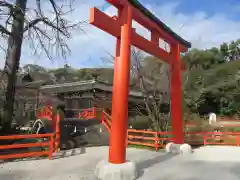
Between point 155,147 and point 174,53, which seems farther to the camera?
point 155,147

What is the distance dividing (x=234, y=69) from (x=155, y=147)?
29294 mm

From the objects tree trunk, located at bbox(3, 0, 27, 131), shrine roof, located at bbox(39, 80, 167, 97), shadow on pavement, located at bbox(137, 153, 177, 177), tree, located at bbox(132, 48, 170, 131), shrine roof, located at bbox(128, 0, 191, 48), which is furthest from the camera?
shrine roof, located at bbox(39, 80, 167, 97)

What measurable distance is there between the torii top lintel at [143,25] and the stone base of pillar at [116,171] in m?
2.85

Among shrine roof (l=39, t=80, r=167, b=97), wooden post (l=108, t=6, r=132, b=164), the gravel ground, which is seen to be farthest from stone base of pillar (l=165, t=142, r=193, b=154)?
shrine roof (l=39, t=80, r=167, b=97)

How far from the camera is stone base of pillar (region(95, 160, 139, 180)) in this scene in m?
4.66

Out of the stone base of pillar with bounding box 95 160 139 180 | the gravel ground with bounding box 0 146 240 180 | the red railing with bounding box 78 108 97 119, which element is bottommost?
the gravel ground with bounding box 0 146 240 180

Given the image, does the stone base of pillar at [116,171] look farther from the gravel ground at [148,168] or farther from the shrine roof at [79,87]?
the shrine roof at [79,87]

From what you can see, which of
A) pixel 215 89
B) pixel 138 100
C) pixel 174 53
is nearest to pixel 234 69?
pixel 215 89

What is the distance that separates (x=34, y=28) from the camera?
8.55 metres

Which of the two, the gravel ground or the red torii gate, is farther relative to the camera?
the gravel ground

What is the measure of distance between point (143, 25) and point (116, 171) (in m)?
4.01

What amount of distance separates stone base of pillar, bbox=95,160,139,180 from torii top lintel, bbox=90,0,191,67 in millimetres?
2845

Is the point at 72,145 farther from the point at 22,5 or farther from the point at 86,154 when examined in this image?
the point at 22,5

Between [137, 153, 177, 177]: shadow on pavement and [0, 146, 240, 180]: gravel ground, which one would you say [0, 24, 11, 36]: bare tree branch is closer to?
[0, 146, 240, 180]: gravel ground
